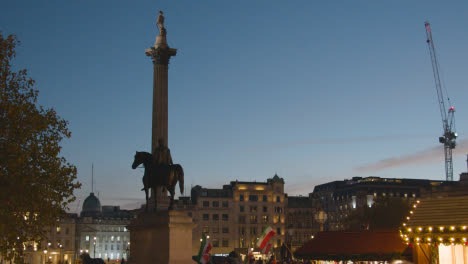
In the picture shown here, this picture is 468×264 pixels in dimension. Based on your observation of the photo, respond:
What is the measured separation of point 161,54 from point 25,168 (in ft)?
63.7

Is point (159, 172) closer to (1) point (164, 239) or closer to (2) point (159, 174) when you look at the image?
(2) point (159, 174)

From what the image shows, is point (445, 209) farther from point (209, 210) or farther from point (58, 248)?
point (58, 248)

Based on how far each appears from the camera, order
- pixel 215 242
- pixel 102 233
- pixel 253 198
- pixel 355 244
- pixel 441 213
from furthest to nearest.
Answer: pixel 102 233 → pixel 253 198 → pixel 215 242 → pixel 355 244 → pixel 441 213

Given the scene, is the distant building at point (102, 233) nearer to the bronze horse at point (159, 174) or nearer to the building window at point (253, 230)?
the building window at point (253, 230)

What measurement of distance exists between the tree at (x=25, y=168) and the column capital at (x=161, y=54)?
16.8 metres

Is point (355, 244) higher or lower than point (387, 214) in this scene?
lower

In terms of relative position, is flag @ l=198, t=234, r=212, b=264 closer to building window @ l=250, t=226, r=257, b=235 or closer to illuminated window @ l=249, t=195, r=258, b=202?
building window @ l=250, t=226, r=257, b=235

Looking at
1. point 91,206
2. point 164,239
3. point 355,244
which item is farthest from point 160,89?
point 91,206

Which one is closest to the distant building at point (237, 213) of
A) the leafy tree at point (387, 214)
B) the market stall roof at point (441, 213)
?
the leafy tree at point (387, 214)

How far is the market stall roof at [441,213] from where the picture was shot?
23092mm

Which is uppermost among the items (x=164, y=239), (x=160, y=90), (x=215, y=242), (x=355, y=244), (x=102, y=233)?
(x=160, y=90)

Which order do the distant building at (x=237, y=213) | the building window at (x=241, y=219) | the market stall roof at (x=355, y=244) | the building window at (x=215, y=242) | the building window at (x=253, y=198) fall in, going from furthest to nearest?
1. the building window at (x=253, y=198)
2. the building window at (x=241, y=219)
3. the distant building at (x=237, y=213)
4. the building window at (x=215, y=242)
5. the market stall roof at (x=355, y=244)

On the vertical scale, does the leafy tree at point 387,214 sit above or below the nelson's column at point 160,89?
below

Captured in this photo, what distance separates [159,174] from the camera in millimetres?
33500
